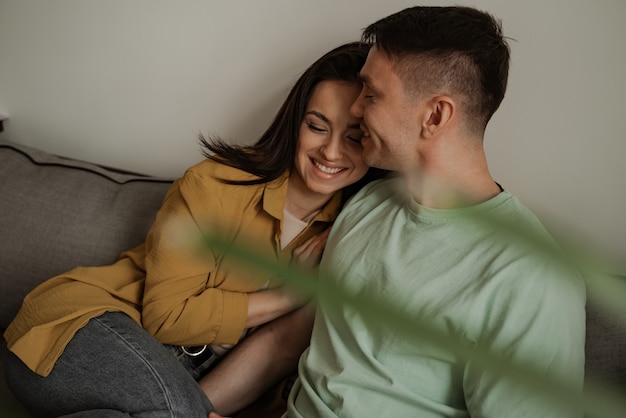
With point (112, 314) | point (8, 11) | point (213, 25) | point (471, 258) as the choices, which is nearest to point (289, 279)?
point (471, 258)

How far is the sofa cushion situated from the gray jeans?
0.28m

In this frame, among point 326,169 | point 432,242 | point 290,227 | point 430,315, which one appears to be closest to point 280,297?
point 290,227

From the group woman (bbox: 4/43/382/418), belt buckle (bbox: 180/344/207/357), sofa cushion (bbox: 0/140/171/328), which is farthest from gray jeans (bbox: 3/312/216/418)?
sofa cushion (bbox: 0/140/171/328)

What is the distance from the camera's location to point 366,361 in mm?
981

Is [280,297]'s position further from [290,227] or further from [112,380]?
[112,380]

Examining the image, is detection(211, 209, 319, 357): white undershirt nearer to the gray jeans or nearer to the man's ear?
the gray jeans

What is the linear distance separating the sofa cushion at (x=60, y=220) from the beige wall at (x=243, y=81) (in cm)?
21

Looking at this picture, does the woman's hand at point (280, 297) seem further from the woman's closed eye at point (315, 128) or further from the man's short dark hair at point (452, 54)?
the man's short dark hair at point (452, 54)

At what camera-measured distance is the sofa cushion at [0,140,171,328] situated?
1374 millimetres

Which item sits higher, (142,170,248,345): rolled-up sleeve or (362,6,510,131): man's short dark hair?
(362,6,510,131): man's short dark hair

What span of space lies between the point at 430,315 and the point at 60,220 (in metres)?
0.97

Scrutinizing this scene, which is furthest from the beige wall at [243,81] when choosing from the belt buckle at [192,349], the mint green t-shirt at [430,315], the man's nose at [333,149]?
the belt buckle at [192,349]

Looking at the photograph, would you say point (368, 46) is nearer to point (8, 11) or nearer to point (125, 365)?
point (125, 365)

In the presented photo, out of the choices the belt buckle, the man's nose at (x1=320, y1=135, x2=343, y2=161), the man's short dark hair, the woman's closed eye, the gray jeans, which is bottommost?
the belt buckle
